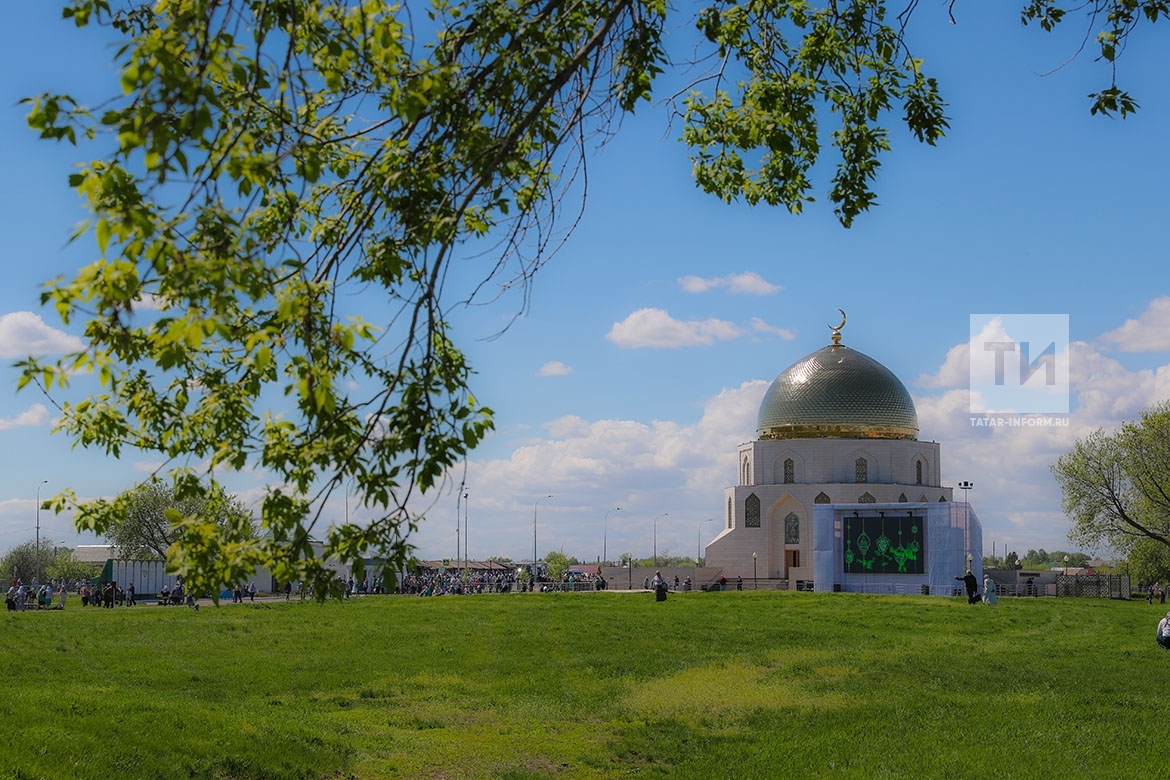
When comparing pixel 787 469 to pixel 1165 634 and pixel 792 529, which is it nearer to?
pixel 792 529

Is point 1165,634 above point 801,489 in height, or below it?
below

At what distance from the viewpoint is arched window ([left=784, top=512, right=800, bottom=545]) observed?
69.0 m

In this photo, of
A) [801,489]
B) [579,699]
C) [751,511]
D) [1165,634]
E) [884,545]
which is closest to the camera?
A: [579,699]

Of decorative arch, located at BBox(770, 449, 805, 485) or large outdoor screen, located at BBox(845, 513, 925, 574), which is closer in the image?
large outdoor screen, located at BBox(845, 513, 925, 574)

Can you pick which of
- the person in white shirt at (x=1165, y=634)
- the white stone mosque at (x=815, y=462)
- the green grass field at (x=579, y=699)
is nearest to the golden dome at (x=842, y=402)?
the white stone mosque at (x=815, y=462)

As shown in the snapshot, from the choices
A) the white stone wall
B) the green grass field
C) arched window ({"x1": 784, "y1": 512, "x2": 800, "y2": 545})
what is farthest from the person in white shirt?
arched window ({"x1": 784, "y1": 512, "x2": 800, "y2": 545})

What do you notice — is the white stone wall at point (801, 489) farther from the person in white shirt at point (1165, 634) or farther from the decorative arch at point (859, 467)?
the person in white shirt at point (1165, 634)

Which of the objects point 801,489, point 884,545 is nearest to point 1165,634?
point 884,545

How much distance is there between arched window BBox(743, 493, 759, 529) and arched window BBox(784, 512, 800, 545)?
5.82 ft

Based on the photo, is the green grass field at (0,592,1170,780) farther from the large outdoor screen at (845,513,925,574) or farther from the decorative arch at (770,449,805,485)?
the decorative arch at (770,449,805,485)

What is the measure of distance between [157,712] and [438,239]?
803 cm

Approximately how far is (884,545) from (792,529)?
1696cm

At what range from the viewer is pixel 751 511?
6988 centimetres

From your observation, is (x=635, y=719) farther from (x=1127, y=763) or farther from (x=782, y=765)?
(x=1127, y=763)
